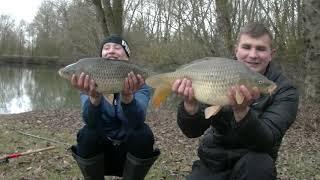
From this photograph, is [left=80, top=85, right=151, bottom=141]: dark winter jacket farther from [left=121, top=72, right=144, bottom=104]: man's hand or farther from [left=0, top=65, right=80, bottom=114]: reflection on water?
[left=0, top=65, right=80, bottom=114]: reflection on water

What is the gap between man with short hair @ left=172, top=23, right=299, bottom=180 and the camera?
9.63ft

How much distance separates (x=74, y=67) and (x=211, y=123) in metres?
1.05

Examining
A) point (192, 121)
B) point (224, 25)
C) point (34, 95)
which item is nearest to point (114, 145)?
point (192, 121)

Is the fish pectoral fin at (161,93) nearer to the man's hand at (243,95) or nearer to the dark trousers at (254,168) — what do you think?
the man's hand at (243,95)

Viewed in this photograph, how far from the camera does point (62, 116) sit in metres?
13.7

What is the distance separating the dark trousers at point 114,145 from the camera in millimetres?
3850

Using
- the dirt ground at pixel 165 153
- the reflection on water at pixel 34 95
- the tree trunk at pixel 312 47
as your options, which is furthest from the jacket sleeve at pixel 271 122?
the reflection on water at pixel 34 95

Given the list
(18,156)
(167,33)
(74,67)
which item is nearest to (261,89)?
(74,67)

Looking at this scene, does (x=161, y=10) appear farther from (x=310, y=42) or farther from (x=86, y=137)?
(x=86, y=137)

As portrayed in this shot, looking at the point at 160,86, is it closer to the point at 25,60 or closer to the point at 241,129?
the point at 241,129

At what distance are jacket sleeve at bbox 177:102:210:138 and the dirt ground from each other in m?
1.81

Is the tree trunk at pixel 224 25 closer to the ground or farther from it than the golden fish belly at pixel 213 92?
farther from it

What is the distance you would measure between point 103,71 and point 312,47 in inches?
303

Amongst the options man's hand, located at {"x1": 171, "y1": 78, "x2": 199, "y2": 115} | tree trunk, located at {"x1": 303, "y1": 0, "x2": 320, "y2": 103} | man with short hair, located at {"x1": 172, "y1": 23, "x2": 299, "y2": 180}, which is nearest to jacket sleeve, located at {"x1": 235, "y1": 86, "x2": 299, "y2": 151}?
man with short hair, located at {"x1": 172, "y1": 23, "x2": 299, "y2": 180}
